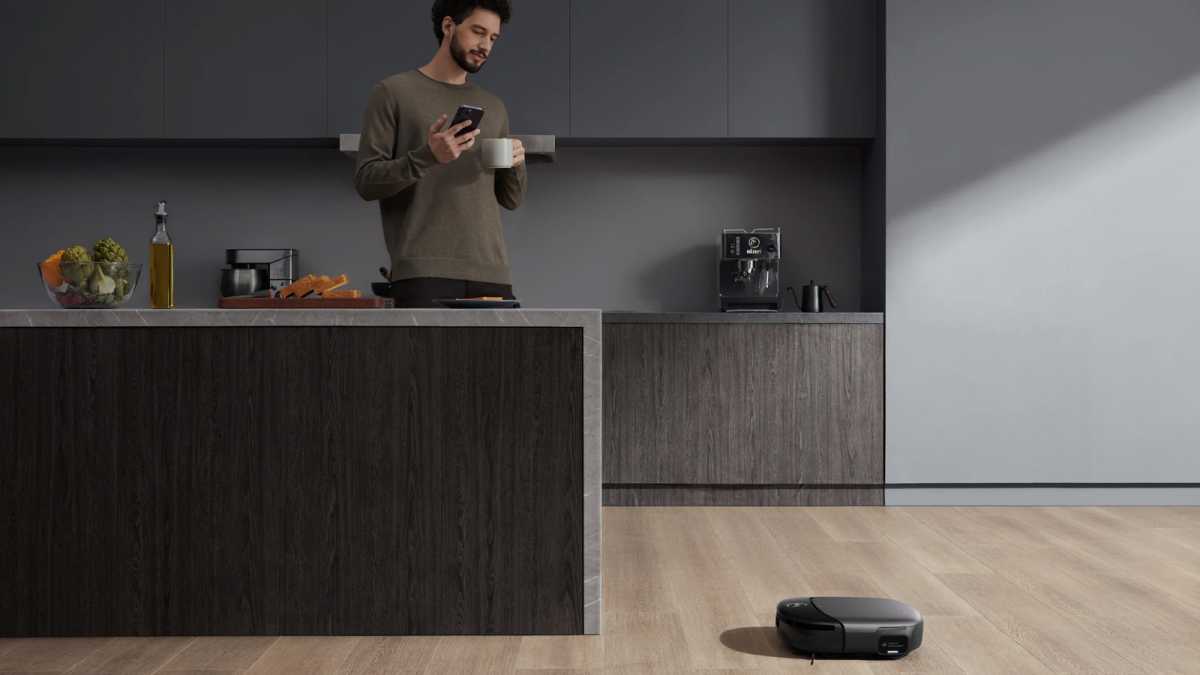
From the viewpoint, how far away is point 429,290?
2.61m

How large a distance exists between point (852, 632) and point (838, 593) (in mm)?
595

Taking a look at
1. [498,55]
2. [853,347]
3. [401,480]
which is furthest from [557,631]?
[498,55]

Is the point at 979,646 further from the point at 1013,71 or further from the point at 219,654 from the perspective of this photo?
the point at 1013,71

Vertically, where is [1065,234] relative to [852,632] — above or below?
above

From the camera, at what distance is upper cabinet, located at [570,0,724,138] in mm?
4336

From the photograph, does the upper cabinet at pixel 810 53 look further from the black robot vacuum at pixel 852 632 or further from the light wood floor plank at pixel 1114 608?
the black robot vacuum at pixel 852 632

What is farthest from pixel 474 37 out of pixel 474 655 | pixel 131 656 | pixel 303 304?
pixel 131 656

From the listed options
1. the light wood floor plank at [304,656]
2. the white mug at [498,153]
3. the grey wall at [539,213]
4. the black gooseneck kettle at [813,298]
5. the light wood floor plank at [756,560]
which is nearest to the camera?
the light wood floor plank at [304,656]

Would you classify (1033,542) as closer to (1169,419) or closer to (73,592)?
(1169,419)

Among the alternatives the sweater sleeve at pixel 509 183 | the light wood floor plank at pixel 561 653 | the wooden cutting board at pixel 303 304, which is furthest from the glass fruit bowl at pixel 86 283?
the light wood floor plank at pixel 561 653

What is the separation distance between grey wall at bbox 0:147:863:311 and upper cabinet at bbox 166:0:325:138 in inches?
12.7

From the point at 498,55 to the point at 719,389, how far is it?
1.55m

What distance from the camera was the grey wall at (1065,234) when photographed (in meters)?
4.18

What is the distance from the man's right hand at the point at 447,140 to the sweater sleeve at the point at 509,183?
15.7 inches
